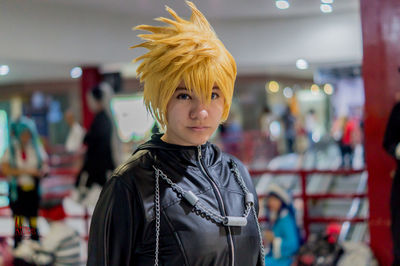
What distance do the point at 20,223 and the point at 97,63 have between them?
2.77m

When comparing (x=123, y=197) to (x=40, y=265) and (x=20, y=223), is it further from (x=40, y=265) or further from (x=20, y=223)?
(x=40, y=265)

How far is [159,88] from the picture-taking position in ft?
5.03

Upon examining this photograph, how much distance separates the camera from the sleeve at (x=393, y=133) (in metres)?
3.82

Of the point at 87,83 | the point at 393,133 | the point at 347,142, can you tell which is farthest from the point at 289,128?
the point at 393,133

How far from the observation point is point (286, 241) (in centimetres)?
436

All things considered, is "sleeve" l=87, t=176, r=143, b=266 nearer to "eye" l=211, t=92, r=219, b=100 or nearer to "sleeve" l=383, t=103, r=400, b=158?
"eye" l=211, t=92, r=219, b=100

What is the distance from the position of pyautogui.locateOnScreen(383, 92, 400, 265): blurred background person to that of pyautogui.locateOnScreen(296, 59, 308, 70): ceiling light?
194 centimetres

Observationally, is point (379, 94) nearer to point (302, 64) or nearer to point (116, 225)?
point (302, 64)

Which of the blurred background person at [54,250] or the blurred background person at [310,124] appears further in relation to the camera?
the blurred background person at [310,124]

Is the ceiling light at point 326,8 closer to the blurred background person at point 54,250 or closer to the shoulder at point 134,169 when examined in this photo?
the shoulder at point 134,169

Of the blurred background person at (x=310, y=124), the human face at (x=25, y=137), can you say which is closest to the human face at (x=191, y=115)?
the human face at (x=25, y=137)

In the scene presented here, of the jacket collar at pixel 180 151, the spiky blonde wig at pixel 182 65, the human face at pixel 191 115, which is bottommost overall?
the jacket collar at pixel 180 151

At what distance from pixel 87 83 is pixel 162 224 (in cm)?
584

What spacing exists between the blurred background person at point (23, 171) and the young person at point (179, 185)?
76.2 inches
